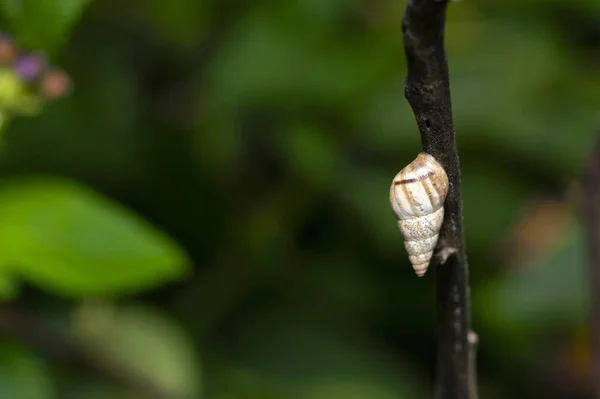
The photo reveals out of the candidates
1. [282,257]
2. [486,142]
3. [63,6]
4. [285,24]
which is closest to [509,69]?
[486,142]

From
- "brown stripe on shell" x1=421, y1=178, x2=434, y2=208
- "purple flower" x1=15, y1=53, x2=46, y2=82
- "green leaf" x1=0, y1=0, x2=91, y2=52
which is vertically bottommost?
"brown stripe on shell" x1=421, y1=178, x2=434, y2=208

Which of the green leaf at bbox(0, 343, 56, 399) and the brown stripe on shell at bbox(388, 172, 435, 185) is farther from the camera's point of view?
the green leaf at bbox(0, 343, 56, 399)

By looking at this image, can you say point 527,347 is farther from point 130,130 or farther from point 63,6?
point 63,6

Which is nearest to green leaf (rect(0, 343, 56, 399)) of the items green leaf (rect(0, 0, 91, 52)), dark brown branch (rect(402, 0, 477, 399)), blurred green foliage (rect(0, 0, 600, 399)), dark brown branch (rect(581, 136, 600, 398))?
blurred green foliage (rect(0, 0, 600, 399))

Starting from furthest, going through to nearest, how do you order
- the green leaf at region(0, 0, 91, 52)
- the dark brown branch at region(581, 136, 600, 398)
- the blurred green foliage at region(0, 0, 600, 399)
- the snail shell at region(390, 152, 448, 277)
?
1. the blurred green foliage at region(0, 0, 600, 399)
2. the dark brown branch at region(581, 136, 600, 398)
3. the green leaf at region(0, 0, 91, 52)
4. the snail shell at region(390, 152, 448, 277)

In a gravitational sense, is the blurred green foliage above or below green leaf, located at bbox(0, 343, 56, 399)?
above

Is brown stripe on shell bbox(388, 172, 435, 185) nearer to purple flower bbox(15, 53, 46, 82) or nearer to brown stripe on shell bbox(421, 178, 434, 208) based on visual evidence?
brown stripe on shell bbox(421, 178, 434, 208)
